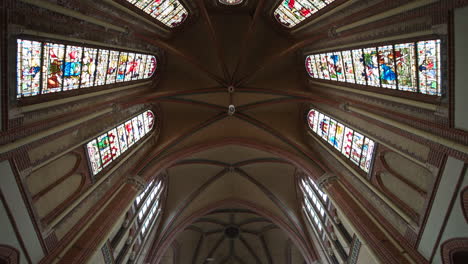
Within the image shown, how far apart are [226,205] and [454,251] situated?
1530 cm

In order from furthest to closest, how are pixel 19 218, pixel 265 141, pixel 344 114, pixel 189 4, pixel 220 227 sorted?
pixel 220 227
pixel 265 141
pixel 189 4
pixel 344 114
pixel 19 218

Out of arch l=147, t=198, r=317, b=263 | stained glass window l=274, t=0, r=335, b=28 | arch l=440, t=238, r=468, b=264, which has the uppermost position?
stained glass window l=274, t=0, r=335, b=28

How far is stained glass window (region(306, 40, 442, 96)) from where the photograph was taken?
7.62 metres

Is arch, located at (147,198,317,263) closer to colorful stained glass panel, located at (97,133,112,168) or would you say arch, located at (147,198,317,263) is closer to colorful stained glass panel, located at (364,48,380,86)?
colorful stained glass panel, located at (97,133,112,168)

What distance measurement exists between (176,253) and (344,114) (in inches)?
653

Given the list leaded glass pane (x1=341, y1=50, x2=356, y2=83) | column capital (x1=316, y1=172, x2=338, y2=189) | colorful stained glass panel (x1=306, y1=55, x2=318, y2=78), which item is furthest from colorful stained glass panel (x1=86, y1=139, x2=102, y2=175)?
colorful stained glass panel (x1=306, y1=55, x2=318, y2=78)

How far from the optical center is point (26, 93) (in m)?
7.82

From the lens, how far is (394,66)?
29.7 ft

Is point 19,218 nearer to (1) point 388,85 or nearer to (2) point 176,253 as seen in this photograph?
(1) point 388,85

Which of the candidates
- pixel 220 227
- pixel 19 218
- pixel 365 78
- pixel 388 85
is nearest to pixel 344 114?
pixel 365 78

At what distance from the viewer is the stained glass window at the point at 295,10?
12.7 m

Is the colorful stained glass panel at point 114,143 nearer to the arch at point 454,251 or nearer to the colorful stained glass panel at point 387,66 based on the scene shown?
the colorful stained glass panel at point 387,66

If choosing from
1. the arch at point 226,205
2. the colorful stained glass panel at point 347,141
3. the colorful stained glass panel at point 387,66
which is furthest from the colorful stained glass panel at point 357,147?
the arch at point 226,205

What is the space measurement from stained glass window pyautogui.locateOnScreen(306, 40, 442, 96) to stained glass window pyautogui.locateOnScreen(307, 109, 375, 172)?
214 centimetres
